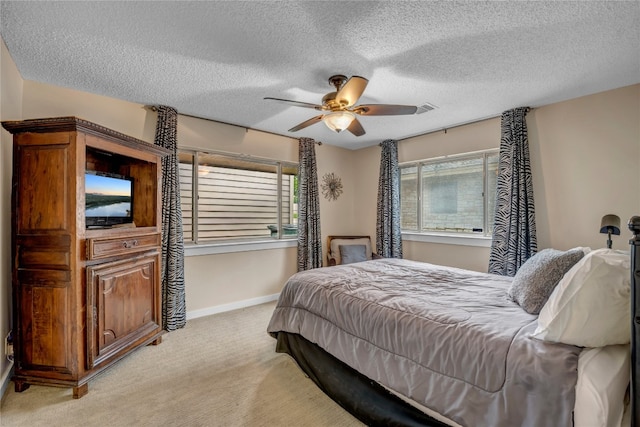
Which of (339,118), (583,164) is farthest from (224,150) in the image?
(583,164)

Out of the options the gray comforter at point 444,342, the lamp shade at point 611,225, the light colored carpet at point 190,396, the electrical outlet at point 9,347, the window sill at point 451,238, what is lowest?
the light colored carpet at point 190,396

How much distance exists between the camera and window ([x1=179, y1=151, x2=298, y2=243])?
3.63 meters

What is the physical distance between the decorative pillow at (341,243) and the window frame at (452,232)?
0.62 m

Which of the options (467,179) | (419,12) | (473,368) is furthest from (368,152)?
(473,368)

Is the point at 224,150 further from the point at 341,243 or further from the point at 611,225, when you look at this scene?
the point at 611,225

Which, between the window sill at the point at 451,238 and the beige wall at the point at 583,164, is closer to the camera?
the beige wall at the point at 583,164

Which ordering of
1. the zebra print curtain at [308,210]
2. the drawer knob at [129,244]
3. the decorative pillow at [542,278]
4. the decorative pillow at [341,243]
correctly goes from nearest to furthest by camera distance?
the decorative pillow at [542,278], the drawer knob at [129,244], the zebra print curtain at [308,210], the decorative pillow at [341,243]

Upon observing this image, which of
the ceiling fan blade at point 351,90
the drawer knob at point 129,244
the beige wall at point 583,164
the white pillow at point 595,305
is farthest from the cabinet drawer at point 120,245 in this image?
the beige wall at point 583,164

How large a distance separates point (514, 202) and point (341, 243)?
243 centimetres

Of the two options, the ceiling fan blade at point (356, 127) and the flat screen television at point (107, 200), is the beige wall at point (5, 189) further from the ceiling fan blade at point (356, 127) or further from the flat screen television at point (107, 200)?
the ceiling fan blade at point (356, 127)

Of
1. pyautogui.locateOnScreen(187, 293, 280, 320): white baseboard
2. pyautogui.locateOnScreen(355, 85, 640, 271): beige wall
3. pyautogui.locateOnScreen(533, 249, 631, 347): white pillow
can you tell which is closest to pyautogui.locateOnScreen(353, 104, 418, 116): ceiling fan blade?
pyautogui.locateOnScreen(355, 85, 640, 271): beige wall

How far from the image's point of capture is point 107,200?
2.53 meters

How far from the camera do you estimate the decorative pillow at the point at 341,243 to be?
183 inches

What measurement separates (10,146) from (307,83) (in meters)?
2.42
